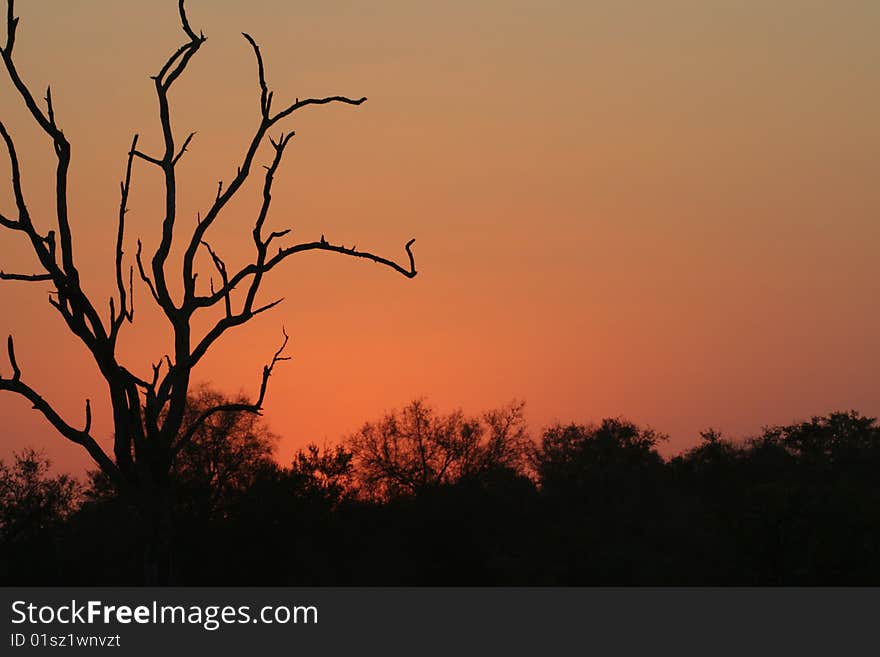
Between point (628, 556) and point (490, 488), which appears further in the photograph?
point (490, 488)

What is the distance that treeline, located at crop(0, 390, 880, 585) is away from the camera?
101ft

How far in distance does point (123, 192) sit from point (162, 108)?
691mm

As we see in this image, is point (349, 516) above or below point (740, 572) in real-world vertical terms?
above

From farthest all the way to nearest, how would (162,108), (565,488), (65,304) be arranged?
(565,488) < (162,108) < (65,304)

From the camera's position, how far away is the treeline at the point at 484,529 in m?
30.9

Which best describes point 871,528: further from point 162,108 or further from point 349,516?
point 162,108

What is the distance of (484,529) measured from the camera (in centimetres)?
3572
